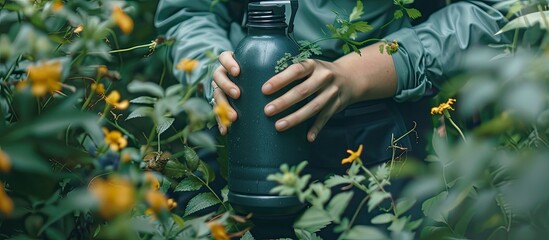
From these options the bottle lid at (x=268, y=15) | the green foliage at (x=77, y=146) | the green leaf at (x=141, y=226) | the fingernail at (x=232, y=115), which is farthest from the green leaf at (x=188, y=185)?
the green leaf at (x=141, y=226)

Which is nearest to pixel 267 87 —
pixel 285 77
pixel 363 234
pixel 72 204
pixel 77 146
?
pixel 285 77

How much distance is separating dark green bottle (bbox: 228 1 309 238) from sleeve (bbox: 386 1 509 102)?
0.39 metres

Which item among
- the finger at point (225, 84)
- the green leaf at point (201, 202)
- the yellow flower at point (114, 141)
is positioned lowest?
the green leaf at point (201, 202)

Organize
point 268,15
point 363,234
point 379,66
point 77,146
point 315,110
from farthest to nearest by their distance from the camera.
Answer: point 379,66 → point 315,110 → point 268,15 → point 77,146 → point 363,234

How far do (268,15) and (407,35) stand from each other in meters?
0.46

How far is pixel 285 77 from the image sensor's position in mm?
1228

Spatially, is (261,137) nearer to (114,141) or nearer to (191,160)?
(191,160)

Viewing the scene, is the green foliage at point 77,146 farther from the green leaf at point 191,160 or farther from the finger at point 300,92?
the finger at point 300,92

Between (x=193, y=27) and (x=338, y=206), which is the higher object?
(x=338, y=206)

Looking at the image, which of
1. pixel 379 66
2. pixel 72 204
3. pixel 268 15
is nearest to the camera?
pixel 72 204

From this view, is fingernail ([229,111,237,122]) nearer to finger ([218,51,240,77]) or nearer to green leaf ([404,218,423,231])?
finger ([218,51,240,77])

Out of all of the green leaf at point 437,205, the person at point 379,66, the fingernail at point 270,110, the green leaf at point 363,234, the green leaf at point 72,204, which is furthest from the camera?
the person at point 379,66

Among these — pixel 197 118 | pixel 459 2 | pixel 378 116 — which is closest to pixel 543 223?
pixel 197 118

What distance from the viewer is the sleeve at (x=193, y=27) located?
170 cm
